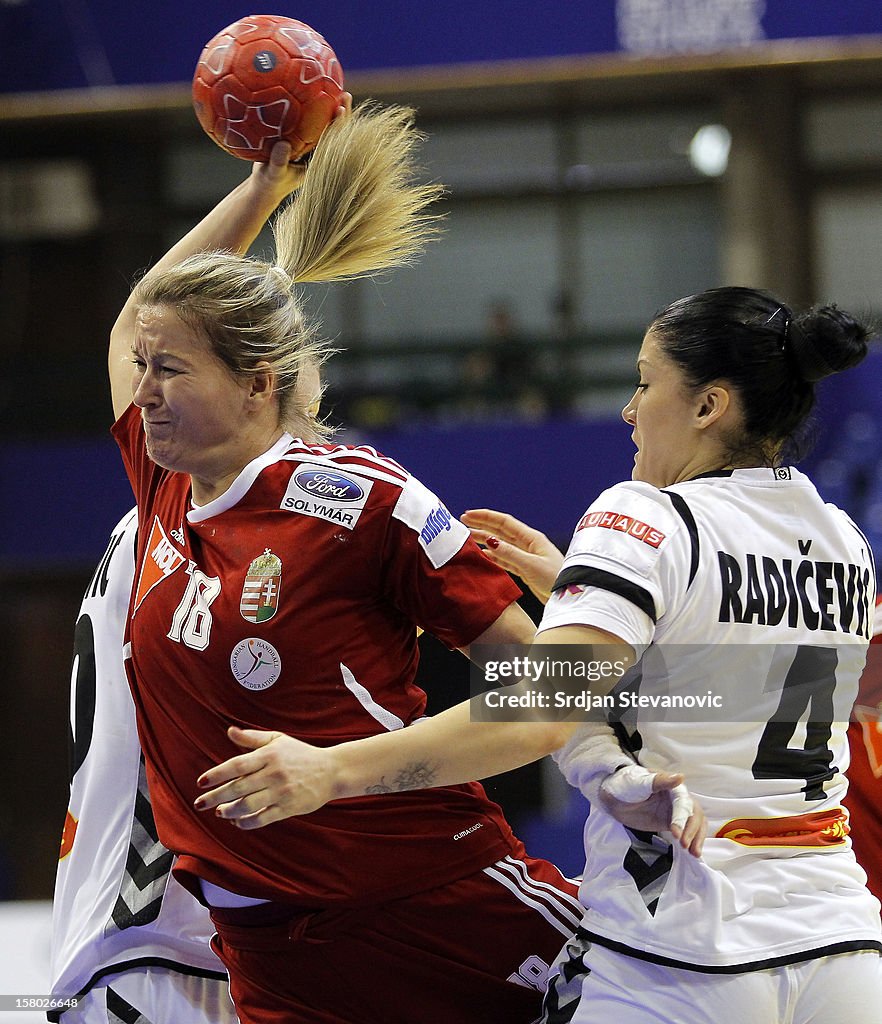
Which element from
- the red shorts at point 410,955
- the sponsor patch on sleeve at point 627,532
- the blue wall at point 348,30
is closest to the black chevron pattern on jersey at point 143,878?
the red shorts at point 410,955

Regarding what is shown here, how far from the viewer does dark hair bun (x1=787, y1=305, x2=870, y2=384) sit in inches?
75.7

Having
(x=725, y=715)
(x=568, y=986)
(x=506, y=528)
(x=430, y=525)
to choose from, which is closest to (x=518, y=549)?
(x=506, y=528)

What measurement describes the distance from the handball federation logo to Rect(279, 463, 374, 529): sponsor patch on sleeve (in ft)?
0.67

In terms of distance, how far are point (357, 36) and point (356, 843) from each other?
7.77m

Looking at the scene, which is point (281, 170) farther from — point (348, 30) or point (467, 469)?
A: point (348, 30)

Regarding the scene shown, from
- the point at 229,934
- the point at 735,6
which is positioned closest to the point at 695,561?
the point at 229,934

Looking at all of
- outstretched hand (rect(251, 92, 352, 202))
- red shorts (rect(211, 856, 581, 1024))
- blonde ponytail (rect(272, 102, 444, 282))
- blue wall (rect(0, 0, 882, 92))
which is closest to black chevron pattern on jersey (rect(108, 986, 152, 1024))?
red shorts (rect(211, 856, 581, 1024))

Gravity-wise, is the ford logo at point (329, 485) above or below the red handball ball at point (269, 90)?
below

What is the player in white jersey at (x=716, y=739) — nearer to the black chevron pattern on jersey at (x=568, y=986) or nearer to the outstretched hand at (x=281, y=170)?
the black chevron pattern on jersey at (x=568, y=986)

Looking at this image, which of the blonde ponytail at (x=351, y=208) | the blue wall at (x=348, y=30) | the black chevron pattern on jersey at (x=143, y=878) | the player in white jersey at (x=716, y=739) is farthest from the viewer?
the blue wall at (x=348, y=30)

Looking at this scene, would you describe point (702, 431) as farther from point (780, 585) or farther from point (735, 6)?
point (735, 6)

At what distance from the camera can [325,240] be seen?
8.05ft

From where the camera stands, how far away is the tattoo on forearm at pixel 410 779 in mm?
1745

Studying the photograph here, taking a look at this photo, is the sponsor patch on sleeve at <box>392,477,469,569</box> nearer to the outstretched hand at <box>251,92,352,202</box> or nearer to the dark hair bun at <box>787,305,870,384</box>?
the dark hair bun at <box>787,305,870,384</box>
